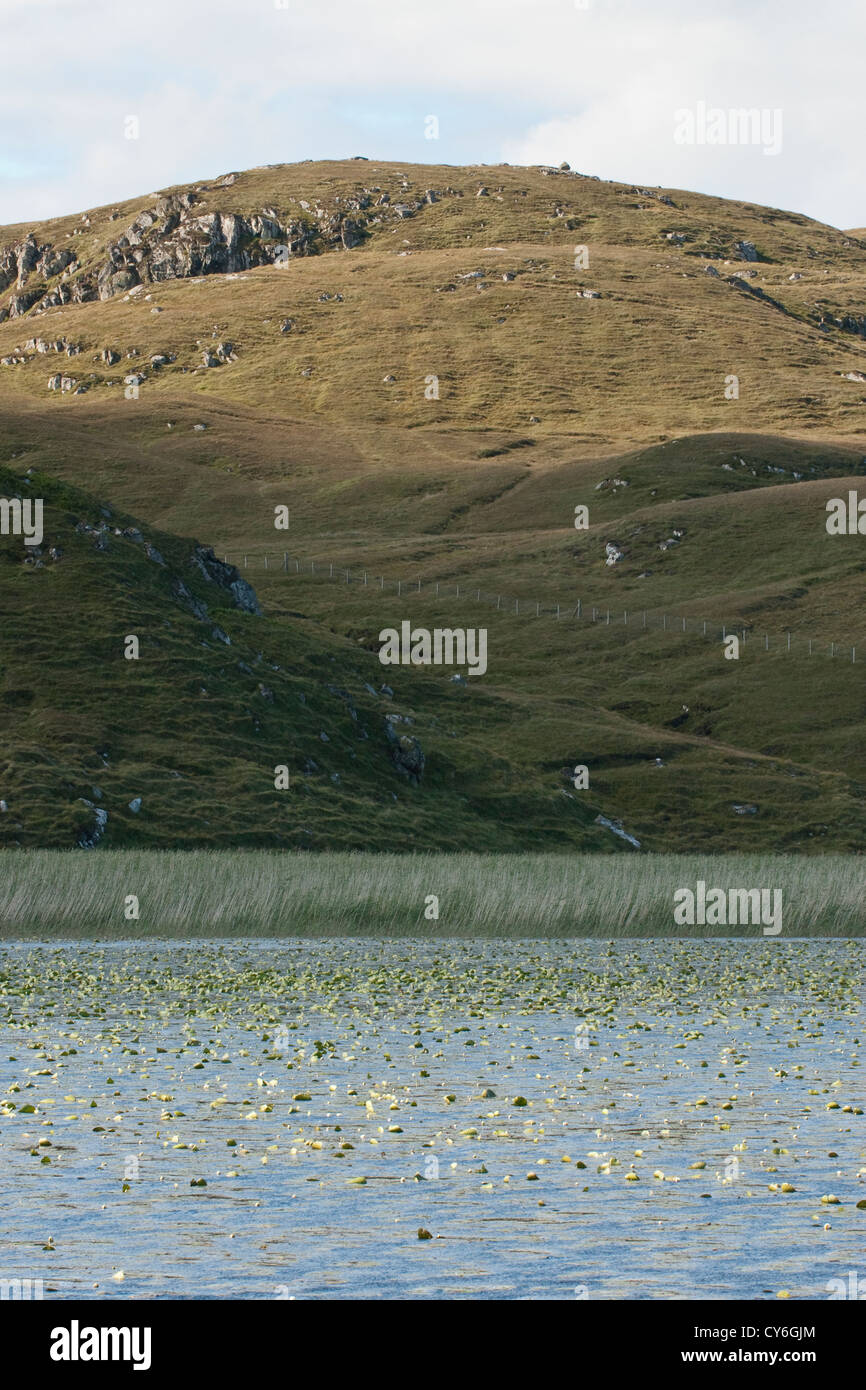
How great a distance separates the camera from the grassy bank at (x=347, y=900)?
4988cm

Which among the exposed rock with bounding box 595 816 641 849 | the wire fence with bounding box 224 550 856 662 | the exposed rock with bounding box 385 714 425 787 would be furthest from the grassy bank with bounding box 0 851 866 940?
the wire fence with bounding box 224 550 856 662

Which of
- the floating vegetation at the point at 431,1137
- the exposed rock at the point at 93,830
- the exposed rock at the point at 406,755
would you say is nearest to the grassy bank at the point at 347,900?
the floating vegetation at the point at 431,1137

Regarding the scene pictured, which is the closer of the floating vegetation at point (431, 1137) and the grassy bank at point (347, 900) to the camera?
the floating vegetation at point (431, 1137)

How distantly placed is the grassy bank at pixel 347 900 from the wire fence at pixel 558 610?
8780 cm

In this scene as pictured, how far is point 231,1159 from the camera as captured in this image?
19625 millimetres

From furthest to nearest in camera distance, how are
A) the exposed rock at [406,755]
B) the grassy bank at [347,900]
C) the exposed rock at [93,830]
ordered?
the exposed rock at [406,755] → the exposed rock at [93,830] → the grassy bank at [347,900]

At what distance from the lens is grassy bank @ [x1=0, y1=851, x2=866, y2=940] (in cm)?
4988

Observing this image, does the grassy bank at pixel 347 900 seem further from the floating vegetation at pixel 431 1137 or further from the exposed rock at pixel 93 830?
the exposed rock at pixel 93 830

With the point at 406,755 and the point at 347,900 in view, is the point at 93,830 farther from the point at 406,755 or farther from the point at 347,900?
the point at 406,755

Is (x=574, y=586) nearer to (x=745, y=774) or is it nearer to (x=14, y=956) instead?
(x=745, y=774)

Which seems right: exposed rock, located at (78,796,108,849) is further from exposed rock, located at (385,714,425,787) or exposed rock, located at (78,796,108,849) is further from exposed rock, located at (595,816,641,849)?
exposed rock, located at (595,816,641,849)

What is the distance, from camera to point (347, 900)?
52.8 meters

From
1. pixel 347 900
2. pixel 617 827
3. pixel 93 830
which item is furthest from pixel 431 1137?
pixel 617 827
